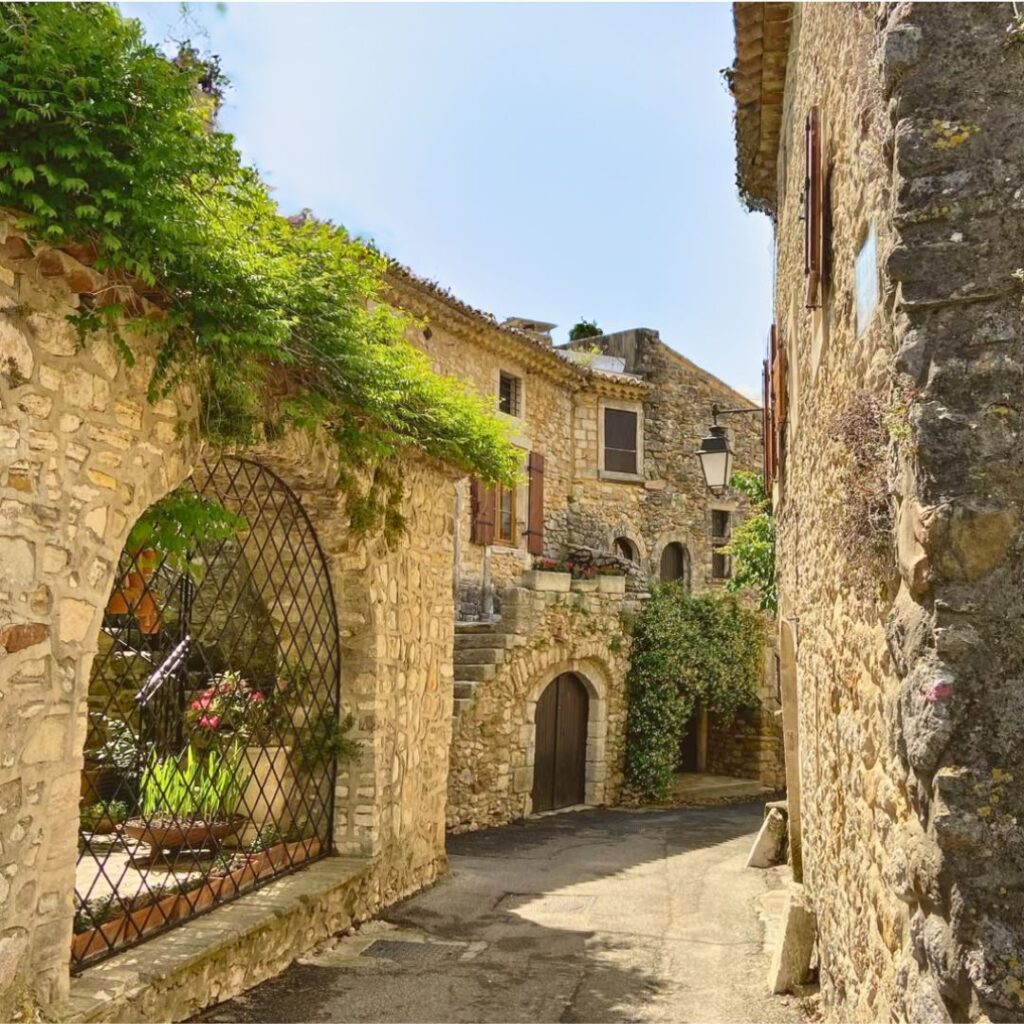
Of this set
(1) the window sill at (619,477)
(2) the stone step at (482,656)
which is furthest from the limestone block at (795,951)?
(1) the window sill at (619,477)

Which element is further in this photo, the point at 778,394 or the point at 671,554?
the point at 671,554

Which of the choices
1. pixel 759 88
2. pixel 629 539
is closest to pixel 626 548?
pixel 629 539

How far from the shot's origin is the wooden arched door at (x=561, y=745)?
13812 millimetres

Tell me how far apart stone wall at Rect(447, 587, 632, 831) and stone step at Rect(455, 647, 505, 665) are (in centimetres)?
12

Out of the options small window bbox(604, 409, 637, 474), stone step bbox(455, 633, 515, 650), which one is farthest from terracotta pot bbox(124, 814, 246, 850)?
small window bbox(604, 409, 637, 474)

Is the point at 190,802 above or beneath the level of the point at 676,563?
beneath

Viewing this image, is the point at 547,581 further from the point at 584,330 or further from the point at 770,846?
the point at 584,330

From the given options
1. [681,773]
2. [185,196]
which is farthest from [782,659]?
[681,773]

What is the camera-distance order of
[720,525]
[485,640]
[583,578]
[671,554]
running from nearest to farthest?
1. [485,640]
2. [583,578]
3. [671,554]
4. [720,525]

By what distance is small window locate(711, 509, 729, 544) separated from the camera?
2116 cm

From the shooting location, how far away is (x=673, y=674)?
15.4 meters

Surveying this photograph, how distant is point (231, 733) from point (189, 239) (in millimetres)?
3499

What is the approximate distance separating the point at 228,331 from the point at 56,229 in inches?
36.6

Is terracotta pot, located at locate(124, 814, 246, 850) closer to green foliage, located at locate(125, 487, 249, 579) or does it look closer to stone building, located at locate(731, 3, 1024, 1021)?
green foliage, located at locate(125, 487, 249, 579)
